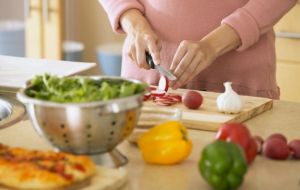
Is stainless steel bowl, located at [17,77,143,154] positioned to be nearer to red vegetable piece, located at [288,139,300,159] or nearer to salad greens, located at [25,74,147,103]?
salad greens, located at [25,74,147,103]

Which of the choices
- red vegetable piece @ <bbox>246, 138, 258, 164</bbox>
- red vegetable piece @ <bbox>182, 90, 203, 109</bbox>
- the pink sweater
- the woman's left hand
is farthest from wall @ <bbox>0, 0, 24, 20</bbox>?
red vegetable piece @ <bbox>246, 138, 258, 164</bbox>

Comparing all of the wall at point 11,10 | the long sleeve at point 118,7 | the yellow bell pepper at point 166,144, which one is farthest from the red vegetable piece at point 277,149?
the wall at point 11,10

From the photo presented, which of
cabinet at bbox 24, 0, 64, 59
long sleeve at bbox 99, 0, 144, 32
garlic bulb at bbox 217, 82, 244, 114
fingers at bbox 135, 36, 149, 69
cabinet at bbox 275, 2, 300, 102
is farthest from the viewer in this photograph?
cabinet at bbox 24, 0, 64, 59

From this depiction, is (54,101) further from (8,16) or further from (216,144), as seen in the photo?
(8,16)

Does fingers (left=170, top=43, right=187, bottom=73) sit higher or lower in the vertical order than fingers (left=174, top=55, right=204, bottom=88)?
higher

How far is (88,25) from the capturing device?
3.98 meters

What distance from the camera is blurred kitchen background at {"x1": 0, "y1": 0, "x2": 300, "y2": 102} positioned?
149 inches

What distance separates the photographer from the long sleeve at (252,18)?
1719 millimetres

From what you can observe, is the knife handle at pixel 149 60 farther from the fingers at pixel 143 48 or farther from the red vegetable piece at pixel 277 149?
the red vegetable piece at pixel 277 149

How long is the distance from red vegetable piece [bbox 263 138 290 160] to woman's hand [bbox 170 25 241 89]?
1.57 feet

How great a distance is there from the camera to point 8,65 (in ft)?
6.38

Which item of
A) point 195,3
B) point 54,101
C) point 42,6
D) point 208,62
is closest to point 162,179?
point 54,101

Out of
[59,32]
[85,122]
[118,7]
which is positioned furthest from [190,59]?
[59,32]

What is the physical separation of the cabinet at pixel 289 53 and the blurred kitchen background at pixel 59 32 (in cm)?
105
